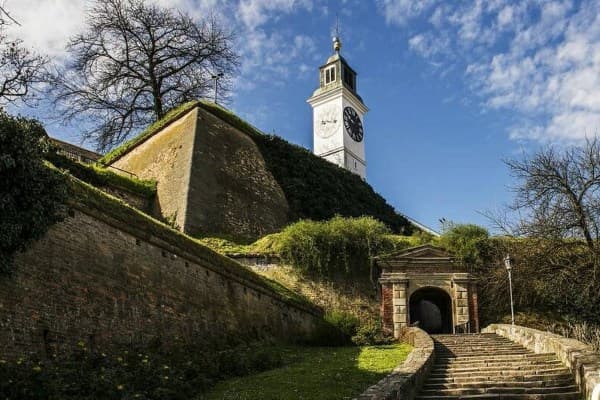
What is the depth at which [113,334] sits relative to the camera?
12047 millimetres

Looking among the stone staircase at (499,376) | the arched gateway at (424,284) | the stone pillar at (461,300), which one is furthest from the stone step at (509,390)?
the stone pillar at (461,300)

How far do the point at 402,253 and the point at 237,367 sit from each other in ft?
35.8

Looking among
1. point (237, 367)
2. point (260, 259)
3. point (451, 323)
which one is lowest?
point (237, 367)

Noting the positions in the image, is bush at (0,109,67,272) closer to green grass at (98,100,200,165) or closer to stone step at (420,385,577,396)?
stone step at (420,385,577,396)

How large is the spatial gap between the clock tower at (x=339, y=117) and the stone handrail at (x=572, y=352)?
39.6 metres

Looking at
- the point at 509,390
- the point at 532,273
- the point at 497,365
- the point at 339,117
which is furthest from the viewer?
the point at 339,117

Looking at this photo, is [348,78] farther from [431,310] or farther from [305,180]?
[431,310]

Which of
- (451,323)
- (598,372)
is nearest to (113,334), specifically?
(598,372)

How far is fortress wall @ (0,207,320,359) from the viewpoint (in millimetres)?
10219

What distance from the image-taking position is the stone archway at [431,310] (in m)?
23.7

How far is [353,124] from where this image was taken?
5891 centimetres

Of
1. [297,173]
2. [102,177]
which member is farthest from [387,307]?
[297,173]

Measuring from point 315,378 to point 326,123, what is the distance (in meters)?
47.8

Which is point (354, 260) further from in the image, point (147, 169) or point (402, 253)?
point (147, 169)
